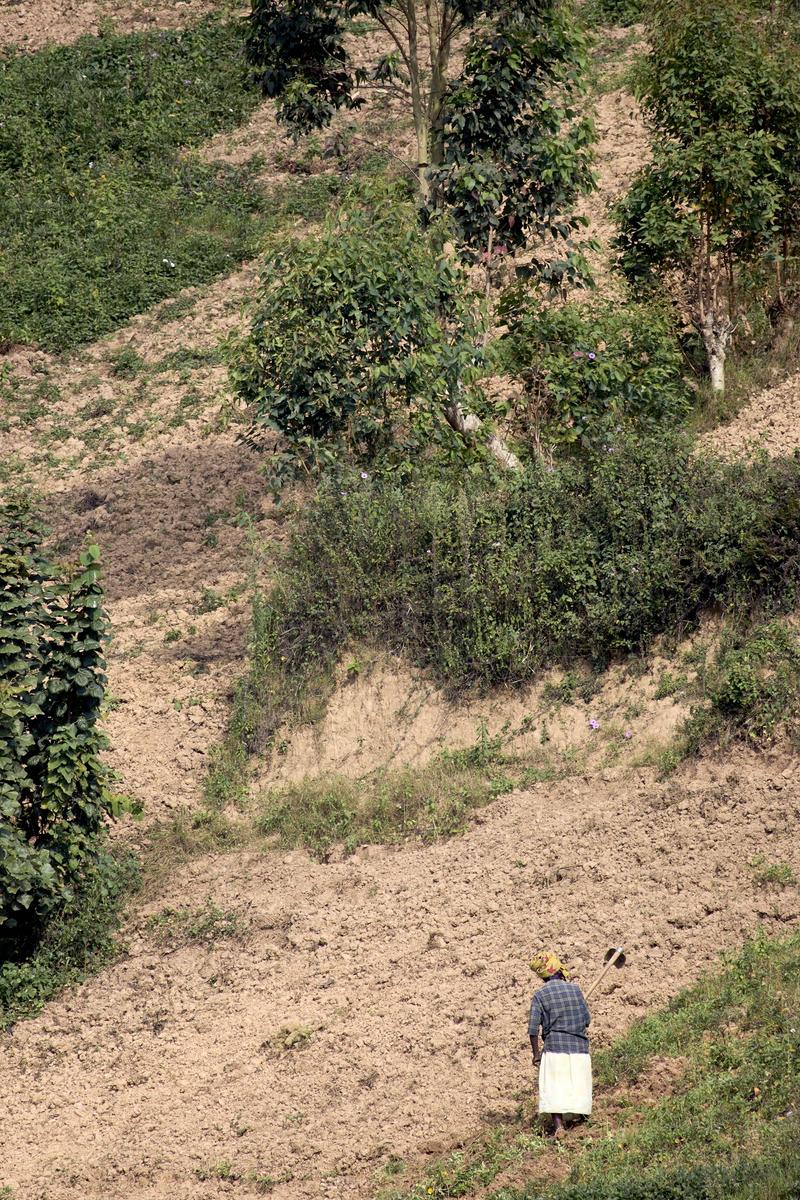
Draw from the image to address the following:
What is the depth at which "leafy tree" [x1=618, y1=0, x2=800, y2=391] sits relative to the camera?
15.3 meters

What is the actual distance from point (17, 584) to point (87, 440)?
6405 millimetres

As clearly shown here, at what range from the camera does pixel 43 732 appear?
38.4 feet

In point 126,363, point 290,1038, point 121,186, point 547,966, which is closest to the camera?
point 547,966

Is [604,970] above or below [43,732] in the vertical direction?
below

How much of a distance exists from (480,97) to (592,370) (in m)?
2.61

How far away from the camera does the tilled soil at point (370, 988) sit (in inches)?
381

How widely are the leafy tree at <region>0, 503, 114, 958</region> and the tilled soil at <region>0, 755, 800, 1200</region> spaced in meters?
0.80

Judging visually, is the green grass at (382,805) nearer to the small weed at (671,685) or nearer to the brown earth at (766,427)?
the small weed at (671,685)

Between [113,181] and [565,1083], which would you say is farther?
[113,181]

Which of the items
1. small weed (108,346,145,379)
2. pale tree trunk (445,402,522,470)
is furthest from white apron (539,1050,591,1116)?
small weed (108,346,145,379)

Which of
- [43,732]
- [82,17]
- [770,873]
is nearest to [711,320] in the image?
[770,873]

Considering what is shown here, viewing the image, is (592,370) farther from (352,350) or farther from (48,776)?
(48,776)

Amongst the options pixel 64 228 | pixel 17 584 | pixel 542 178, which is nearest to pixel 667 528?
pixel 542 178

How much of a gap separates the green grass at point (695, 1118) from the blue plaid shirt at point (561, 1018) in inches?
15.0
